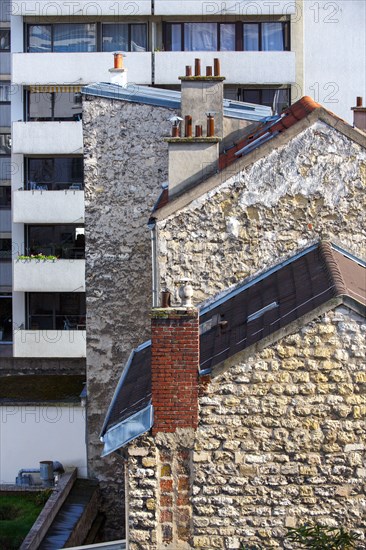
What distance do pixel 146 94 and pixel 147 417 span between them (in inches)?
478

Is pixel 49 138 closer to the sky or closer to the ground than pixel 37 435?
closer to the sky

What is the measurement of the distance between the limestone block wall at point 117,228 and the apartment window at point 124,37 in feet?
51.9

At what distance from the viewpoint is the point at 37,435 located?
1017 inches

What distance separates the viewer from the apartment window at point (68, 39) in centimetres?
3912

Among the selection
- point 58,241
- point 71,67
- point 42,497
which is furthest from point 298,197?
point 58,241

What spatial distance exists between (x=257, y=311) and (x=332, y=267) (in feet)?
3.93

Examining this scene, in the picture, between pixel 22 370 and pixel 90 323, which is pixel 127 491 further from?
pixel 22 370

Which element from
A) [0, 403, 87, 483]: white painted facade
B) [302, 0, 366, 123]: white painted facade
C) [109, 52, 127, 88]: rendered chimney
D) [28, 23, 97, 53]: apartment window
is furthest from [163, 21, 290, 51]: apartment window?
[0, 403, 87, 483]: white painted facade

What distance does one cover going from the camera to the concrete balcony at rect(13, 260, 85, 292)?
38.5 meters

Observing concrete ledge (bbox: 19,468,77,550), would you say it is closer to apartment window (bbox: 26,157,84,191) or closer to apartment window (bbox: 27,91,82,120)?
apartment window (bbox: 26,157,84,191)

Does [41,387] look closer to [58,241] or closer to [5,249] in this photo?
[58,241]

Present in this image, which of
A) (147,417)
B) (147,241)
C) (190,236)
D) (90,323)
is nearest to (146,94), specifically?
(147,241)

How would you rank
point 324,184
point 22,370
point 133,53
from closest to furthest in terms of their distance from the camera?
point 324,184 < point 22,370 < point 133,53

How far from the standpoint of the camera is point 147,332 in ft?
79.0
